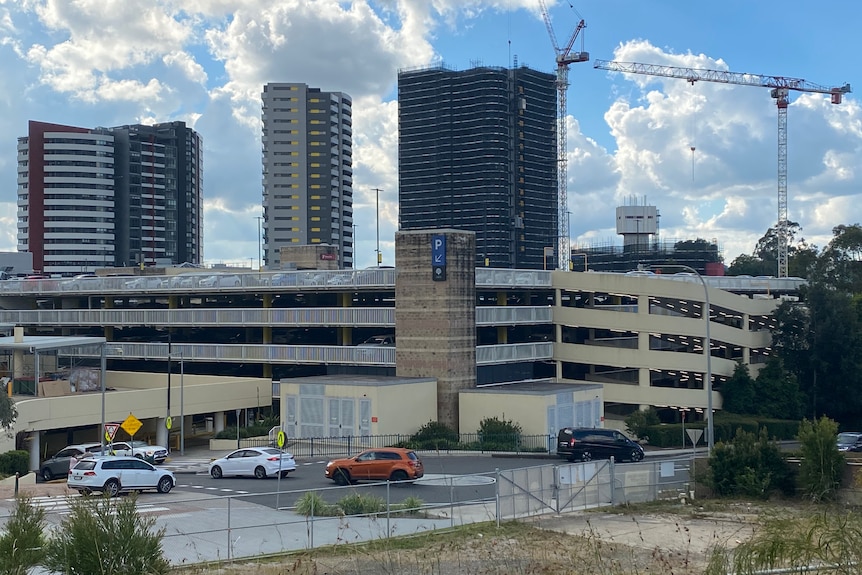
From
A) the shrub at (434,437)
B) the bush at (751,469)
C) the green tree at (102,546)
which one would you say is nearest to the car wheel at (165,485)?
the shrub at (434,437)

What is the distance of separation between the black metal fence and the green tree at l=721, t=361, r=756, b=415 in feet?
60.6

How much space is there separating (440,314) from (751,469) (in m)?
24.8

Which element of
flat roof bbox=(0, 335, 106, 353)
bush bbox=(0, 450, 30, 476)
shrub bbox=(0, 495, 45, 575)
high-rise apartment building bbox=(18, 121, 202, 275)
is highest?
high-rise apartment building bbox=(18, 121, 202, 275)

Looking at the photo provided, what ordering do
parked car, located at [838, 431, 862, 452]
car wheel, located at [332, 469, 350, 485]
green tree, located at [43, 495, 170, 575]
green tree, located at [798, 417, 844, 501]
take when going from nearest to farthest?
green tree, located at [43, 495, 170, 575]
green tree, located at [798, 417, 844, 501]
car wheel, located at [332, 469, 350, 485]
parked car, located at [838, 431, 862, 452]

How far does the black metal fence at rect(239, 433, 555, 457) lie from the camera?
1880 inches

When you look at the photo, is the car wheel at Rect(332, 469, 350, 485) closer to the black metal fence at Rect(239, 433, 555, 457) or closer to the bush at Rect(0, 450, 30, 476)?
the black metal fence at Rect(239, 433, 555, 457)

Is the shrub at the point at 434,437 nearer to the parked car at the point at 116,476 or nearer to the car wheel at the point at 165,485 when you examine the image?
the car wheel at the point at 165,485

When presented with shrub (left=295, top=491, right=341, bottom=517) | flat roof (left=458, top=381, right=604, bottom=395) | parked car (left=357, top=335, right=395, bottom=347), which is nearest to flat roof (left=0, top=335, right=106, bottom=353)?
parked car (left=357, top=335, right=395, bottom=347)

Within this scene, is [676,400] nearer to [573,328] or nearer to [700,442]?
[700,442]

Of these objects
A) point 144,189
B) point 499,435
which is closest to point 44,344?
point 499,435

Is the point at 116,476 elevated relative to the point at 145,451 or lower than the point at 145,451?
elevated

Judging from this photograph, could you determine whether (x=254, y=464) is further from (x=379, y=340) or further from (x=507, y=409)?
(x=379, y=340)

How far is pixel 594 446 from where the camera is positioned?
1753 inches

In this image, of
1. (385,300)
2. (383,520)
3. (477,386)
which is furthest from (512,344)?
(383,520)
